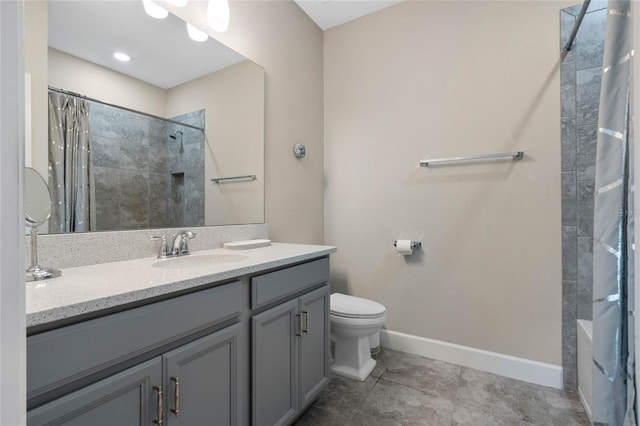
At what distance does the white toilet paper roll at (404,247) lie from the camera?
6.90 ft

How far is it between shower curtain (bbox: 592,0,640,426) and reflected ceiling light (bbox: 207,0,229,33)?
5.47ft

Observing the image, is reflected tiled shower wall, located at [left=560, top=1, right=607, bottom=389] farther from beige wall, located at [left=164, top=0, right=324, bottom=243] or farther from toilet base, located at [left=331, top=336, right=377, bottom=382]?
beige wall, located at [left=164, top=0, right=324, bottom=243]

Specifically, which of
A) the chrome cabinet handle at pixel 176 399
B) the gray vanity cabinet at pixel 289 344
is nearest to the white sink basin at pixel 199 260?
the gray vanity cabinet at pixel 289 344

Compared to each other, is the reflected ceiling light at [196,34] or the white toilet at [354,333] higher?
the reflected ceiling light at [196,34]

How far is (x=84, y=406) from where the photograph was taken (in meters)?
0.68

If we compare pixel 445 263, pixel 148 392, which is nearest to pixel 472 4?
pixel 445 263

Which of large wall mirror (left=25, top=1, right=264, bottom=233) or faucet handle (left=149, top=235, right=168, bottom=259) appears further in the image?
faucet handle (left=149, top=235, right=168, bottom=259)

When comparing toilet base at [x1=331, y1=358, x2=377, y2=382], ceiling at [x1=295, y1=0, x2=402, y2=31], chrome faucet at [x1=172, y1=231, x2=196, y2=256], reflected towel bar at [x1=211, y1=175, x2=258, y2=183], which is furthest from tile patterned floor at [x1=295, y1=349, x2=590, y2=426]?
ceiling at [x1=295, y1=0, x2=402, y2=31]

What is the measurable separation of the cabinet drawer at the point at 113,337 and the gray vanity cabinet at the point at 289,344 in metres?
0.24

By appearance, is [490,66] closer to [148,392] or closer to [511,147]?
[511,147]

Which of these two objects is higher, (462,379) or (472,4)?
(472,4)

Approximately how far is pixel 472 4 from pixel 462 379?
2451 mm

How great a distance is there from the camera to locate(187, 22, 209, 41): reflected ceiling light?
5.04ft

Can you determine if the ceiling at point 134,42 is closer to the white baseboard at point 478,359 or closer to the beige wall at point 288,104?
the beige wall at point 288,104
